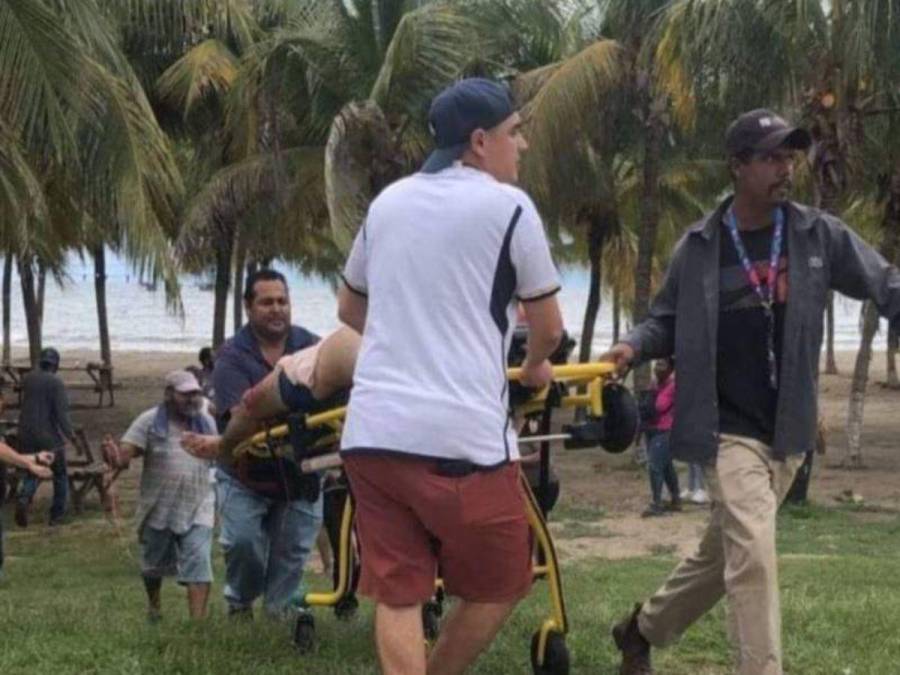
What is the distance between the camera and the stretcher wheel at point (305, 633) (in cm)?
595

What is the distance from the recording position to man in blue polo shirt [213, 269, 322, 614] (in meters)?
7.06

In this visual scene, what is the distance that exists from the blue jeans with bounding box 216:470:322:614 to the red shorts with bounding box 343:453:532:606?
2.76 meters

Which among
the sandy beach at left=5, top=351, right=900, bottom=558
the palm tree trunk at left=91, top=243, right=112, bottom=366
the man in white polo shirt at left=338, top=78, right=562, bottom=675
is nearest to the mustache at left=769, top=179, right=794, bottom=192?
the man in white polo shirt at left=338, top=78, right=562, bottom=675

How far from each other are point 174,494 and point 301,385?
15.0 ft

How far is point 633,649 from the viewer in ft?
18.6

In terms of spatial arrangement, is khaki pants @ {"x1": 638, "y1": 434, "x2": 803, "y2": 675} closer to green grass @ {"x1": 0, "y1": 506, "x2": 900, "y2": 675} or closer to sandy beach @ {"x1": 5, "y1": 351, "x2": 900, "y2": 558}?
green grass @ {"x1": 0, "y1": 506, "x2": 900, "y2": 675}

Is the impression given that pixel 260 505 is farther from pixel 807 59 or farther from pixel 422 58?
pixel 422 58

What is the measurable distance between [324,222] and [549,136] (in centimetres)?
799

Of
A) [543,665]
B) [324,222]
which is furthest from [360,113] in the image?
[543,665]

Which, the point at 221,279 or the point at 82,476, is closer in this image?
the point at 82,476

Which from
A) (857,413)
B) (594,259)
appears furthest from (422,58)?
(594,259)

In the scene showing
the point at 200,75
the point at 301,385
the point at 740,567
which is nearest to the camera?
the point at 740,567

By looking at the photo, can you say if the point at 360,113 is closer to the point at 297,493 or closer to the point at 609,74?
the point at 609,74

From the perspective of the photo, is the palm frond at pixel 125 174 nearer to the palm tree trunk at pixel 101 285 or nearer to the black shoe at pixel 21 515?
the black shoe at pixel 21 515
